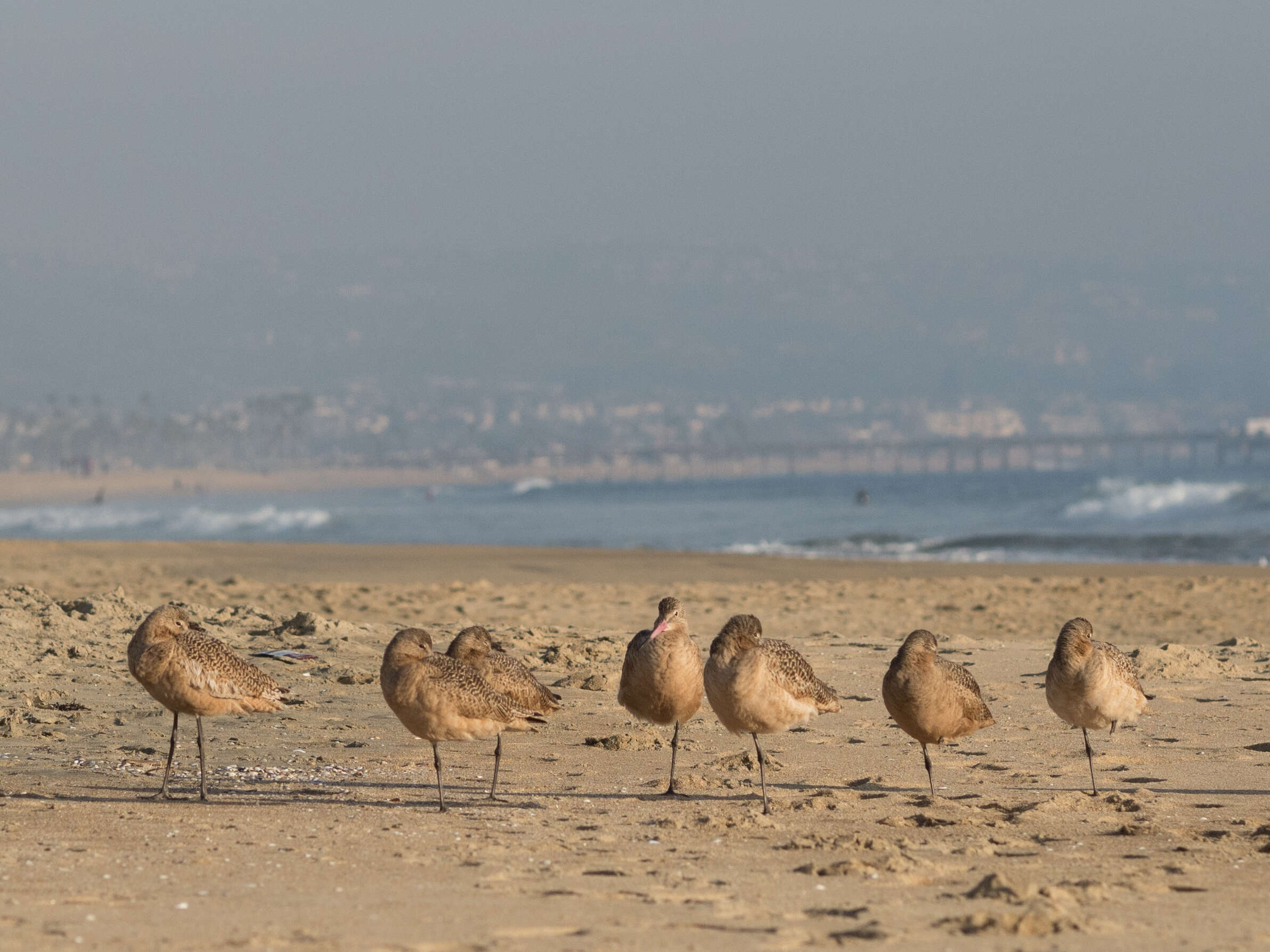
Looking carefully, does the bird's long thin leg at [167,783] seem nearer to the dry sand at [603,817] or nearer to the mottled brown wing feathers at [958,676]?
the dry sand at [603,817]

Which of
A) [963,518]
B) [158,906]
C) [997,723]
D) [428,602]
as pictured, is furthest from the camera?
[963,518]

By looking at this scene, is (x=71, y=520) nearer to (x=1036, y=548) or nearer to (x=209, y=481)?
(x=1036, y=548)

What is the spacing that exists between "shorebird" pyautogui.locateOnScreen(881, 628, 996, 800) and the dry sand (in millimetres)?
403

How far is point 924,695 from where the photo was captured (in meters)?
7.99

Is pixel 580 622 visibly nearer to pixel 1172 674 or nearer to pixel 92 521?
pixel 1172 674

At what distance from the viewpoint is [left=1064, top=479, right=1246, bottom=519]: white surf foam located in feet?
206

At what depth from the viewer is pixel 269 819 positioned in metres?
7.47

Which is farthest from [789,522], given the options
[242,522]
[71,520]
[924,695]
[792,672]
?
[924,695]

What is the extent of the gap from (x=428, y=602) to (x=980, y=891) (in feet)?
46.2

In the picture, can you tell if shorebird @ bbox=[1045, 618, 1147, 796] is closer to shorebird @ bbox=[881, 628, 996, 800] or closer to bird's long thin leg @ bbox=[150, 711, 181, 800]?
shorebird @ bbox=[881, 628, 996, 800]

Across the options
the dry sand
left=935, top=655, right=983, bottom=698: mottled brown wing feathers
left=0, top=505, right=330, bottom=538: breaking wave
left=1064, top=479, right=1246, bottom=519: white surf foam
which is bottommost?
the dry sand

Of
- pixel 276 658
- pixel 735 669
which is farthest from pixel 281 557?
pixel 735 669

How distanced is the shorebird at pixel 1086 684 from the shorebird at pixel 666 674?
2059 mm

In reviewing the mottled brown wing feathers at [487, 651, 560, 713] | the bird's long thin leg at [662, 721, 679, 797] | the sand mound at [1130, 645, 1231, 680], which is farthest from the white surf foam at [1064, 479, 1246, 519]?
the bird's long thin leg at [662, 721, 679, 797]
